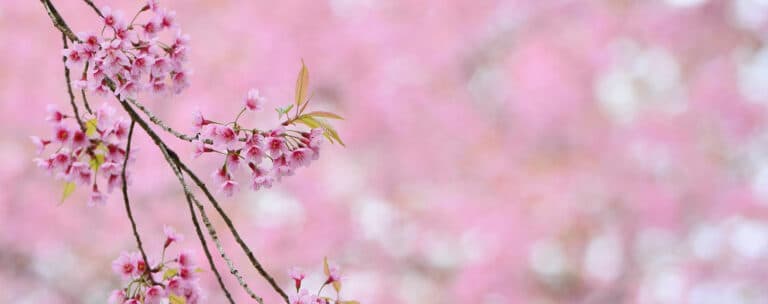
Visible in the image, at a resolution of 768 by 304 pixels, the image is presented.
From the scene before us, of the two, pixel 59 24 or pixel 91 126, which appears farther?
pixel 91 126

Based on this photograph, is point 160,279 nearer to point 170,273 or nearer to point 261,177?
point 170,273

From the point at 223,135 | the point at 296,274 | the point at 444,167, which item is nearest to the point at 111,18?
the point at 223,135

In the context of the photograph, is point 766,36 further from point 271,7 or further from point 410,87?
point 271,7

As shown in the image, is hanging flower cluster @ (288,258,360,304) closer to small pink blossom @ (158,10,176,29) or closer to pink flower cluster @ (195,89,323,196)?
pink flower cluster @ (195,89,323,196)

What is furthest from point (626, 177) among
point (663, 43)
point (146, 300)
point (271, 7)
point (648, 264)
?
point (146, 300)

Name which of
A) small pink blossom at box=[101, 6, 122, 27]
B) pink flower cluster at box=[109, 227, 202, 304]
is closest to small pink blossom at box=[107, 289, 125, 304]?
pink flower cluster at box=[109, 227, 202, 304]
